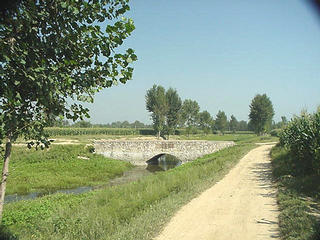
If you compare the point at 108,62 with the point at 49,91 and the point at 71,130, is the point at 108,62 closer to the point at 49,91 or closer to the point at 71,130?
the point at 49,91

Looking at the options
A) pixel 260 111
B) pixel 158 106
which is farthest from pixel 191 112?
pixel 260 111

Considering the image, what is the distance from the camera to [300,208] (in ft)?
22.9

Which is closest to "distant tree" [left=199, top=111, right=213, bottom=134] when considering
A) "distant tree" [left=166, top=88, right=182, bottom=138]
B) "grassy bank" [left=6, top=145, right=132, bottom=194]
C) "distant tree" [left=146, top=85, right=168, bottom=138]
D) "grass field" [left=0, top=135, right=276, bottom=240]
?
"distant tree" [left=166, top=88, right=182, bottom=138]

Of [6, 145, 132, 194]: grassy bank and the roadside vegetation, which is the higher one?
the roadside vegetation

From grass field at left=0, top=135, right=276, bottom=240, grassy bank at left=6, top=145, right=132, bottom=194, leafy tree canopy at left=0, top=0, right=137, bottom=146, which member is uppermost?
leafy tree canopy at left=0, top=0, right=137, bottom=146

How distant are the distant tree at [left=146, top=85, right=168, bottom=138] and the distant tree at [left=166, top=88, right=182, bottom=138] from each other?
1652mm

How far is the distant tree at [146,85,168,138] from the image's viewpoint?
213ft

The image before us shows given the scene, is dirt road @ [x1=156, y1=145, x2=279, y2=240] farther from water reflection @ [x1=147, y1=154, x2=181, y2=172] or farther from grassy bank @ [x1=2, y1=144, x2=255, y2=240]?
water reflection @ [x1=147, y1=154, x2=181, y2=172]

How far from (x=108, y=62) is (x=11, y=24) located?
47.0 inches

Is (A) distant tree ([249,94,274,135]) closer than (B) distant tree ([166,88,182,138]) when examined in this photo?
Yes

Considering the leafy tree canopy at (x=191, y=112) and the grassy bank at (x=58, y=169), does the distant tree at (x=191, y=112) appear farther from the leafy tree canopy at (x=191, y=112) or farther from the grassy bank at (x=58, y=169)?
the grassy bank at (x=58, y=169)

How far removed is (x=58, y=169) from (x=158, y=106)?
4058 cm

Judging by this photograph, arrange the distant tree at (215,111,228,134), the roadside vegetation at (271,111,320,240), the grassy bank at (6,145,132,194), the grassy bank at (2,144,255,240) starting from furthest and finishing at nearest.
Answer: the distant tree at (215,111,228,134), the grassy bank at (6,145,132,194), the grassy bank at (2,144,255,240), the roadside vegetation at (271,111,320,240)

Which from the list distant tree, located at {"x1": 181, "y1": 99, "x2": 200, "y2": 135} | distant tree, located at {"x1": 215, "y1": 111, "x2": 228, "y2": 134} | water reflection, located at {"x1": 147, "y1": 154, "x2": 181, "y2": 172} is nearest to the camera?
water reflection, located at {"x1": 147, "y1": 154, "x2": 181, "y2": 172}
